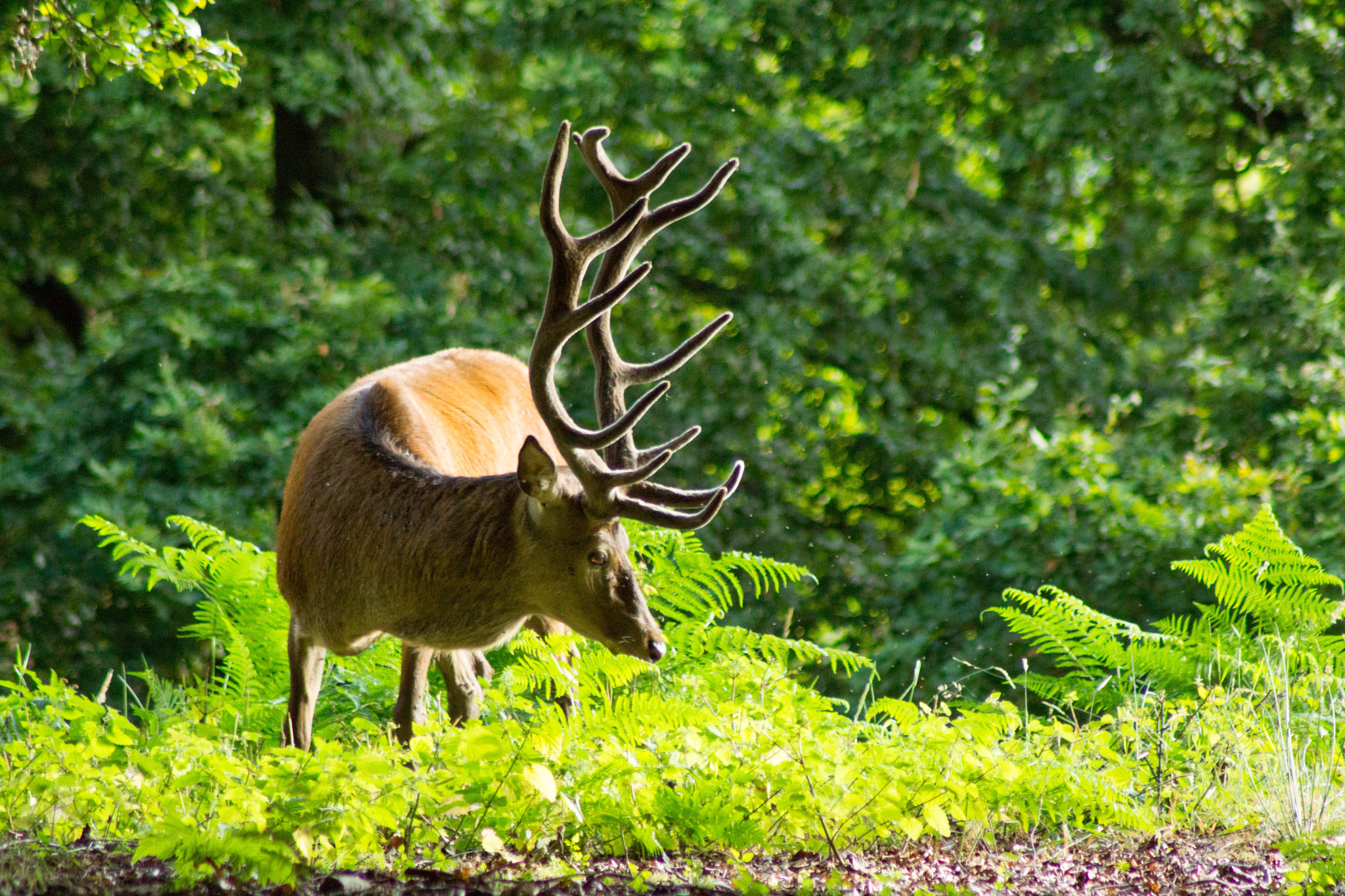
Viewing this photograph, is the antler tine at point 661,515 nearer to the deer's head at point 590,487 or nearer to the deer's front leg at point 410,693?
the deer's head at point 590,487

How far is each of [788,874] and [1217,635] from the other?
3.02 m

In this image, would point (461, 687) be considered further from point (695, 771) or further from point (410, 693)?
point (695, 771)

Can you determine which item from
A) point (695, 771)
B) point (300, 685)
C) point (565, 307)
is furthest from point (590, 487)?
point (300, 685)

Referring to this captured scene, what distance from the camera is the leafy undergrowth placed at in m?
3.09

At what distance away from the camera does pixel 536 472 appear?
4.16 metres

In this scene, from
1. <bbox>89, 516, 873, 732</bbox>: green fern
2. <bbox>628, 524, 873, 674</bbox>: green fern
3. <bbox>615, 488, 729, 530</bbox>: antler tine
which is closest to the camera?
<bbox>615, 488, 729, 530</bbox>: antler tine

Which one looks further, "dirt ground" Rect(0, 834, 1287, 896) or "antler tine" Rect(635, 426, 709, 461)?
"antler tine" Rect(635, 426, 709, 461)

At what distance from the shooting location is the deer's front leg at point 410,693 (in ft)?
16.3

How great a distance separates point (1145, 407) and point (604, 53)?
481cm

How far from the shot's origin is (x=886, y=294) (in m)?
10.7

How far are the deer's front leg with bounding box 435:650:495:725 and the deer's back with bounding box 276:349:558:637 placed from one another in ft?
1.77

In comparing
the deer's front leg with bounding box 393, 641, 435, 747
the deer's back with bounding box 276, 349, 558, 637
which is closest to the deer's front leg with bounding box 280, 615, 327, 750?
the deer's back with bounding box 276, 349, 558, 637

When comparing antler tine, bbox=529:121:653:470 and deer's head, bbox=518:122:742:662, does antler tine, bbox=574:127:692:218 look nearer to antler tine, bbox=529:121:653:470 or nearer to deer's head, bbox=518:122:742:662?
deer's head, bbox=518:122:742:662

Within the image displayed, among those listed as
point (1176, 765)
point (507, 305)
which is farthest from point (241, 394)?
point (1176, 765)
